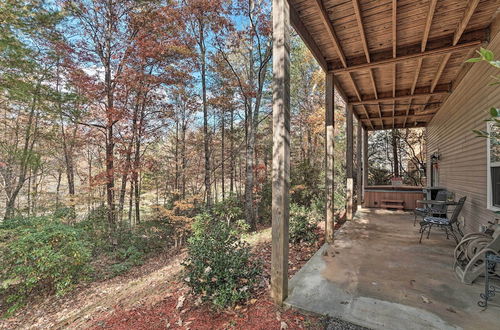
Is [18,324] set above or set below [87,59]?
below

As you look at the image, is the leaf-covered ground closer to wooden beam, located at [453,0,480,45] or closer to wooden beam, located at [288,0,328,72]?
wooden beam, located at [288,0,328,72]

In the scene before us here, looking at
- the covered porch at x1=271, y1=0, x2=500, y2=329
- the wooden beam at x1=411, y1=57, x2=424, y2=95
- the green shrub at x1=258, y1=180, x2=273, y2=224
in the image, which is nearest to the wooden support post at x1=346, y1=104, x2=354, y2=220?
the covered porch at x1=271, y1=0, x2=500, y2=329

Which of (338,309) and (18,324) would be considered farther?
(18,324)

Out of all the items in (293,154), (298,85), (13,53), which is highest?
(298,85)

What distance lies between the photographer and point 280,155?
2.52m

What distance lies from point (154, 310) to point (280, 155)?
2.38 meters

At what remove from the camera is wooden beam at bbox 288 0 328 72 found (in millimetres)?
3034

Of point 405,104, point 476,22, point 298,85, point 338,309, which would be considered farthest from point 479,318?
point 298,85

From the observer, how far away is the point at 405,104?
23.7 feet

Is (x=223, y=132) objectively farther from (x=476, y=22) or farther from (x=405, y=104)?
(x=476, y=22)

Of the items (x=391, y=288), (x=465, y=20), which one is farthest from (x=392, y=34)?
(x=391, y=288)

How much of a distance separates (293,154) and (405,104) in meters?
7.64

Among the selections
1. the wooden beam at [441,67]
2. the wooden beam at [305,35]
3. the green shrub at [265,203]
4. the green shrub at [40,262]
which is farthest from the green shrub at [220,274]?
the green shrub at [265,203]

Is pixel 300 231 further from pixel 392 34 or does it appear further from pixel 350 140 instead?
pixel 392 34
